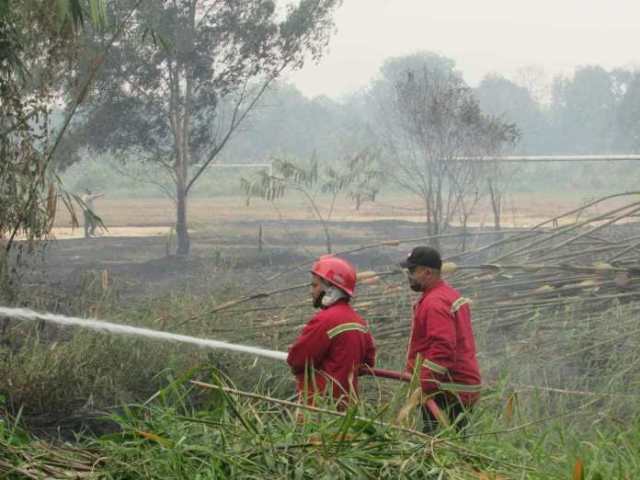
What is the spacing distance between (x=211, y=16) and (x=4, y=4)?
1013 centimetres

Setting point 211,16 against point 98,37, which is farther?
point 211,16

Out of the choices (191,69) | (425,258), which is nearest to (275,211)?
(191,69)

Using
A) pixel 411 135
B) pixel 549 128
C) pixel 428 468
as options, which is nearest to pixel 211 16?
pixel 411 135

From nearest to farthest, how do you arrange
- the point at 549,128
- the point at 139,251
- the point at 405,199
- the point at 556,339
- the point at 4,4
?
the point at 4,4 < the point at 556,339 < the point at 139,251 < the point at 405,199 < the point at 549,128

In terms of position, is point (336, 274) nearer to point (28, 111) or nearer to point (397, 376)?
point (397, 376)

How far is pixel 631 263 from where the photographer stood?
814cm

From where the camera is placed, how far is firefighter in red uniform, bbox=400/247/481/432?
4.70 m

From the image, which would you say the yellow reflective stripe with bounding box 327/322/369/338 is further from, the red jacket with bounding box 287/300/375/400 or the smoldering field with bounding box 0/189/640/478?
the smoldering field with bounding box 0/189/640/478

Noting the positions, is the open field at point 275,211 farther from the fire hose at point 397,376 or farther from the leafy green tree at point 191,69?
the fire hose at point 397,376

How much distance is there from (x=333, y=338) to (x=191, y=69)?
1241cm

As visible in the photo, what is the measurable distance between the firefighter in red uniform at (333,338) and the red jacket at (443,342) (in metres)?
0.27

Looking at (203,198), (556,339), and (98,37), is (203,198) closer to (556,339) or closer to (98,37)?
(98,37)

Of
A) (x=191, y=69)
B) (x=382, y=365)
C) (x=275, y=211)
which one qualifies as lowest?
(x=382, y=365)

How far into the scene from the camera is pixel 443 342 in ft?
15.4
